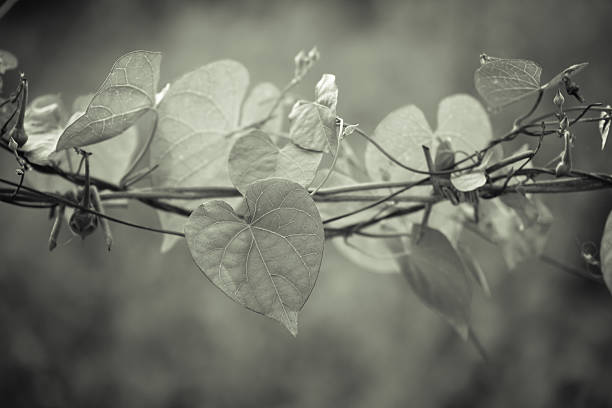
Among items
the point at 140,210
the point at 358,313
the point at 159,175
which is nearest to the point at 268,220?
the point at 159,175

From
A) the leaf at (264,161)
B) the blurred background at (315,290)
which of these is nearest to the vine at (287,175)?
the leaf at (264,161)

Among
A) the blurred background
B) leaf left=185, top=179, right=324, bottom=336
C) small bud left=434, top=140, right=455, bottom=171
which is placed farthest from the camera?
the blurred background

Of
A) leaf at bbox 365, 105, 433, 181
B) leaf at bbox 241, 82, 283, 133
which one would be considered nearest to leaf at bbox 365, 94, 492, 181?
leaf at bbox 365, 105, 433, 181

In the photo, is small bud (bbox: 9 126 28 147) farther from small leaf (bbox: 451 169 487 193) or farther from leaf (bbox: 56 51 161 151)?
small leaf (bbox: 451 169 487 193)

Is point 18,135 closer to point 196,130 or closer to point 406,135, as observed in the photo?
point 196,130

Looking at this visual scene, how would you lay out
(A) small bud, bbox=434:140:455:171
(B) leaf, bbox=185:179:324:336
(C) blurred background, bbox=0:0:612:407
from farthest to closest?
(C) blurred background, bbox=0:0:612:407 < (A) small bud, bbox=434:140:455:171 < (B) leaf, bbox=185:179:324:336

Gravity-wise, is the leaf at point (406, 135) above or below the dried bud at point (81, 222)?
above

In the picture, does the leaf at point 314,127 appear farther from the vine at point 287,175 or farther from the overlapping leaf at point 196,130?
the overlapping leaf at point 196,130
